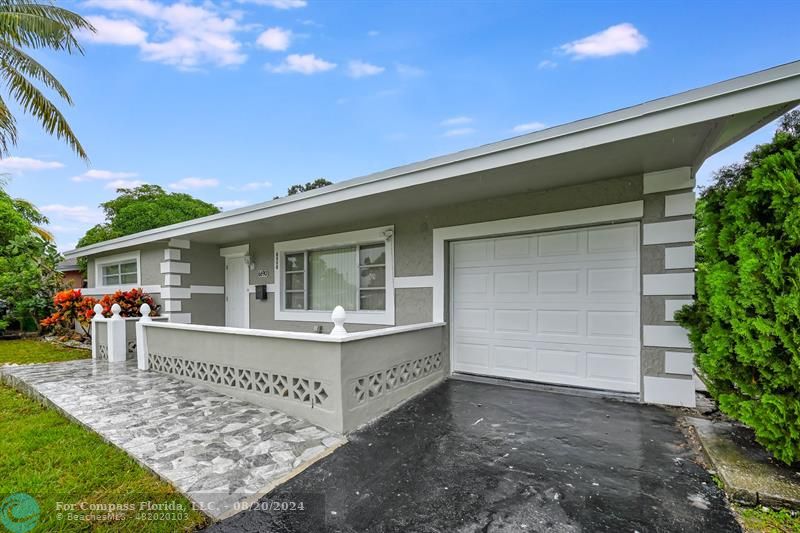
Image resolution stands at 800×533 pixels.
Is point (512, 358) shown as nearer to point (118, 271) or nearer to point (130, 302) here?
point (130, 302)

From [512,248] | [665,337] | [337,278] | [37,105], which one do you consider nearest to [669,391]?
[665,337]

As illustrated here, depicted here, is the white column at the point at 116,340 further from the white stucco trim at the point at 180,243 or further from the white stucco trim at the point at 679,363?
the white stucco trim at the point at 679,363

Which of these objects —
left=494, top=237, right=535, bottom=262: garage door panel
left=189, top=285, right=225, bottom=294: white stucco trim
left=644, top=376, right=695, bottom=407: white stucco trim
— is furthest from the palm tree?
left=644, top=376, right=695, bottom=407: white stucco trim

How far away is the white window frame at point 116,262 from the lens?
8.88m

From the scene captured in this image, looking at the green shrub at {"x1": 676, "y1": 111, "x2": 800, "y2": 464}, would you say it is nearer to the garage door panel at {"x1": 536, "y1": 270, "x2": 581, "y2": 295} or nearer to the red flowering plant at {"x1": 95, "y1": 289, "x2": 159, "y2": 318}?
the garage door panel at {"x1": 536, "y1": 270, "x2": 581, "y2": 295}

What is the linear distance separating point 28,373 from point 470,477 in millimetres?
7185

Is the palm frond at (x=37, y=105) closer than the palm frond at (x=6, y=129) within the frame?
Yes

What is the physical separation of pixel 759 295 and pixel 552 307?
2.15 meters

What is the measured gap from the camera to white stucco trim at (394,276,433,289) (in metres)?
5.36

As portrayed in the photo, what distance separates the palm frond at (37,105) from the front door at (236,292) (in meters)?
4.07

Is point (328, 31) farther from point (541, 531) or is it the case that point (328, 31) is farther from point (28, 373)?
point (541, 531)

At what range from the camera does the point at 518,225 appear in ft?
15.1

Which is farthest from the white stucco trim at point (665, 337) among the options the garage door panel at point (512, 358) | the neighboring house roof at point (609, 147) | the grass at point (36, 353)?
the grass at point (36, 353)

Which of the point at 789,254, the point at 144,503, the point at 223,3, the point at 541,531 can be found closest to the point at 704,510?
the point at 541,531
